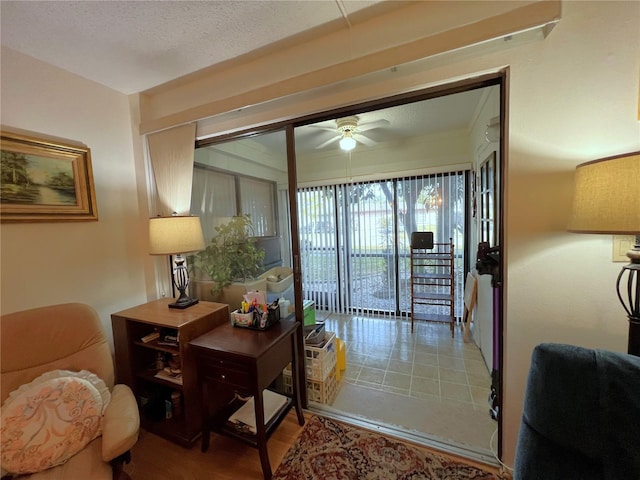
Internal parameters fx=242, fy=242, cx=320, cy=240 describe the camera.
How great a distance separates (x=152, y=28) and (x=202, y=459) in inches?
101

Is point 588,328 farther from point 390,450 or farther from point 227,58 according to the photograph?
point 227,58

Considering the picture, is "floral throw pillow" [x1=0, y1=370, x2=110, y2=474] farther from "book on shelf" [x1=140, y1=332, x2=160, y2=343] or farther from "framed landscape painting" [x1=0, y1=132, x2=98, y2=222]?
"framed landscape painting" [x1=0, y1=132, x2=98, y2=222]

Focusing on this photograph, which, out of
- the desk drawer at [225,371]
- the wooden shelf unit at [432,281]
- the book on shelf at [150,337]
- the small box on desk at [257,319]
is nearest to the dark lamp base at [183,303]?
the book on shelf at [150,337]

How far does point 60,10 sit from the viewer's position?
49.3 inches

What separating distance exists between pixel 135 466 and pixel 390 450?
5.00 ft

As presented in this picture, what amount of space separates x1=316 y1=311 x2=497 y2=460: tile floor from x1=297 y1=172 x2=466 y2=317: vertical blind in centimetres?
68

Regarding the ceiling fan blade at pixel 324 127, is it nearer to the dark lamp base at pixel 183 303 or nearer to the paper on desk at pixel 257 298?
the paper on desk at pixel 257 298

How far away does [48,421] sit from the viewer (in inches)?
42.4

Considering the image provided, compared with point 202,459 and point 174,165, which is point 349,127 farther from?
point 202,459

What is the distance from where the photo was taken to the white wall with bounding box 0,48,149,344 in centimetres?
147

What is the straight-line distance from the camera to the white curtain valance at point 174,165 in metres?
1.95

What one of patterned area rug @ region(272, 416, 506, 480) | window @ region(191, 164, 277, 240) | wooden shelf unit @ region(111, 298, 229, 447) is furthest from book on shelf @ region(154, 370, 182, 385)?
window @ region(191, 164, 277, 240)

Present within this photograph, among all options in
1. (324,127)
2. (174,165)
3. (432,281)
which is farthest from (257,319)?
(432,281)

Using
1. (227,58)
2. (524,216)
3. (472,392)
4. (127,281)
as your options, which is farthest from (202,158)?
(472,392)
